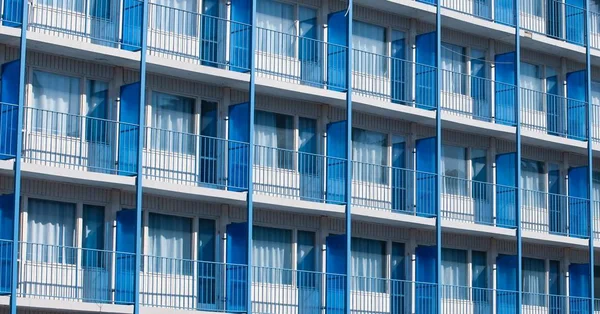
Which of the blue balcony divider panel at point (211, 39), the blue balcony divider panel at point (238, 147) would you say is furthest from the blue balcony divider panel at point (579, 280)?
the blue balcony divider panel at point (211, 39)

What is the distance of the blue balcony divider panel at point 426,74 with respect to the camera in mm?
36688

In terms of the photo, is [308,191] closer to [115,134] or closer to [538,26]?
[115,134]

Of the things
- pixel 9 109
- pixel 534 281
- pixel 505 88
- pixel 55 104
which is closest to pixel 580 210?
pixel 534 281

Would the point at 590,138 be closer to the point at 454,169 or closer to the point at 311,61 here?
the point at 454,169

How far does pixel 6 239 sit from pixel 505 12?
1621 centimetres

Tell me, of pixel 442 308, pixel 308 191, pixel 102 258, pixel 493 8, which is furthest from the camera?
pixel 493 8

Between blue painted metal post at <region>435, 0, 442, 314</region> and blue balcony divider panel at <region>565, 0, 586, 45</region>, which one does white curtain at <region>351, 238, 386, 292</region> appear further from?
blue balcony divider panel at <region>565, 0, 586, 45</region>

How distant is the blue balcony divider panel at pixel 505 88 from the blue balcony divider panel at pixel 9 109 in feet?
46.4

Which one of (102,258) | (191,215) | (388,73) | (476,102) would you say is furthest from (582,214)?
(102,258)

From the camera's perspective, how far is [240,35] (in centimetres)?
3322

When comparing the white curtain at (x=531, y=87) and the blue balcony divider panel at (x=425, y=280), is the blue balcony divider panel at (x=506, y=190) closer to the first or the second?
the white curtain at (x=531, y=87)

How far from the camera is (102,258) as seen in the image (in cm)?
3070

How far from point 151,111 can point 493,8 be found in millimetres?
11065

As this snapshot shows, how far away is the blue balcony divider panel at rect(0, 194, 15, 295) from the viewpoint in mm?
28109
